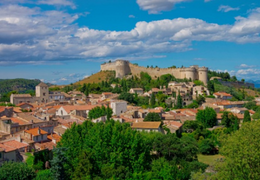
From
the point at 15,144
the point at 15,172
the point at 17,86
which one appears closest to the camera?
the point at 15,172

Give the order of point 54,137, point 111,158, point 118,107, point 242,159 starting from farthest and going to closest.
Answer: point 118,107, point 54,137, point 111,158, point 242,159

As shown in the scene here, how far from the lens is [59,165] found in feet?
65.6

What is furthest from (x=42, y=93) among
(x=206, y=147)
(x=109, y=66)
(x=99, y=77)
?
(x=206, y=147)

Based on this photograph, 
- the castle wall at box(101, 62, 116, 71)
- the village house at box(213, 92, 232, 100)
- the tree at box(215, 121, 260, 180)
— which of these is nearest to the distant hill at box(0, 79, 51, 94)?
the castle wall at box(101, 62, 116, 71)

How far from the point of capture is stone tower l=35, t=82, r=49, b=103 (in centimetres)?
5809

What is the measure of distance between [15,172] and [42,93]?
41582 mm

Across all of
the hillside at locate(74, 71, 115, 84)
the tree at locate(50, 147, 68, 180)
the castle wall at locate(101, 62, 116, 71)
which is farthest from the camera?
the castle wall at locate(101, 62, 116, 71)

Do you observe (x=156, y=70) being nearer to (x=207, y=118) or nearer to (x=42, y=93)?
(x=42, y=93)

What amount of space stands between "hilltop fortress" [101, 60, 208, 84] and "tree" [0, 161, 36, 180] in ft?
205

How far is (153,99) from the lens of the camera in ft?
180

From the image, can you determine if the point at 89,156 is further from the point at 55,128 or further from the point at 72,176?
the point at 55,128

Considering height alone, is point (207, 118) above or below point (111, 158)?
above

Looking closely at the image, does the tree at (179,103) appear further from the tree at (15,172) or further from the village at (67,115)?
the tree at (15,172)

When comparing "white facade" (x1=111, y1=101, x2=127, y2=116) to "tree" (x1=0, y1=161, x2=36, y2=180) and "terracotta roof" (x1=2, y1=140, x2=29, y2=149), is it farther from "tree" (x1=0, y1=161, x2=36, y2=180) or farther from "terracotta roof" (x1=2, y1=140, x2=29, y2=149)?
"tree" (x1=0, y1=161, x2=36, y2=180)
